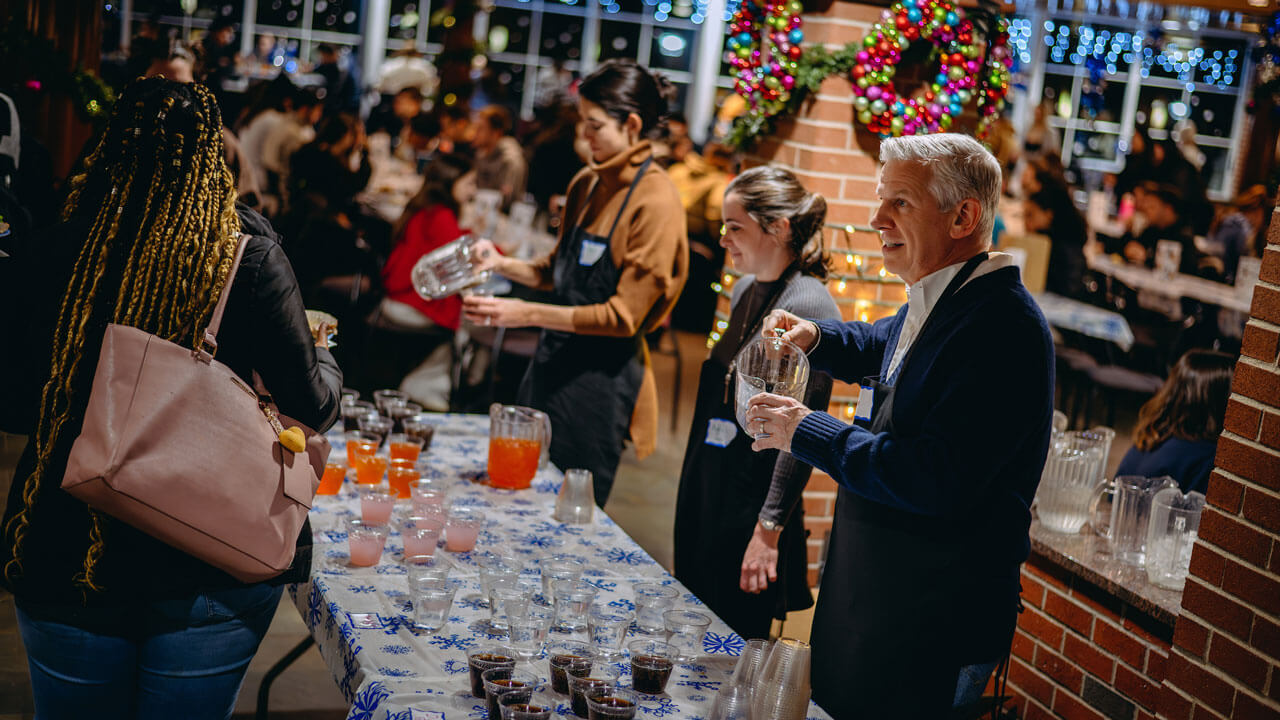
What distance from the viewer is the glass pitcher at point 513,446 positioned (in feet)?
8.93

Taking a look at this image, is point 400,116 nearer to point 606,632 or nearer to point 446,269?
point 446,269

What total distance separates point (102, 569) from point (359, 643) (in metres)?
0.40

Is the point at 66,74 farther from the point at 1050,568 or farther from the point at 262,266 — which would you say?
the point at 1050,568

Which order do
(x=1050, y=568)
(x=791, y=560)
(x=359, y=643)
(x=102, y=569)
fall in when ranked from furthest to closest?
(x=1050, y=568), (x=791, y=560), (x=359, y=643), (x=102, y=569)

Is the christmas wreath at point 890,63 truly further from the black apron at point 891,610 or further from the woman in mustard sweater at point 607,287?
the black apron at point 891,610

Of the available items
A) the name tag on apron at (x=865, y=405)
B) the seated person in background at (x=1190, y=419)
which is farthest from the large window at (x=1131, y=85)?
the name tag on apron at (x=865, y=405)

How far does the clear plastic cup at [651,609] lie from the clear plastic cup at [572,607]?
3.2 inches

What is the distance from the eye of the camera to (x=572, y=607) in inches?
74.5

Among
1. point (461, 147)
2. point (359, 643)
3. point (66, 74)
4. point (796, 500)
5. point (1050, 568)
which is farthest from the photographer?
point (461, 147)

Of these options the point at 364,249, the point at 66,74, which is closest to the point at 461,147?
the point at 364,249

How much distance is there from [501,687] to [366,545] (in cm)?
64

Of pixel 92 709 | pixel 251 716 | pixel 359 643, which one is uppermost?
pixel 359 643

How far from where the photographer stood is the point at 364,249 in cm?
620

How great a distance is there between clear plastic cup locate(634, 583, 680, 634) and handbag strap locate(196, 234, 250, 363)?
2.65 feet
